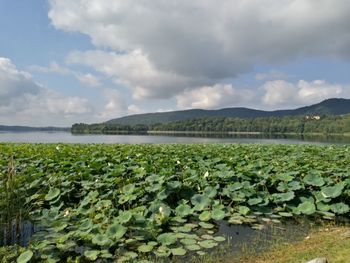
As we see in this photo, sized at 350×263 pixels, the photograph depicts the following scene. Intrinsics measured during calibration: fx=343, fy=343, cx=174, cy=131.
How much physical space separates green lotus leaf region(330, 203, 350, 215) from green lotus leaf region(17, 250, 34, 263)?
6.04 m

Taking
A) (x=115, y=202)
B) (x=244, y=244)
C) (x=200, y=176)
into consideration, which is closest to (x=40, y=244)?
(x=115, y=202)

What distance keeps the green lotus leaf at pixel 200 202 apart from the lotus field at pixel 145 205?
2 centimetres

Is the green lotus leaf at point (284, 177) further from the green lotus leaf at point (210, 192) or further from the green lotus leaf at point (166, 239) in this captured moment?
the green lotus leaf at point (166, 239)

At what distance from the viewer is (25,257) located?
181 inches

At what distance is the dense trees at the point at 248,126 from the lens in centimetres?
12781

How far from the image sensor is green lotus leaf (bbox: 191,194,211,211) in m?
7.14

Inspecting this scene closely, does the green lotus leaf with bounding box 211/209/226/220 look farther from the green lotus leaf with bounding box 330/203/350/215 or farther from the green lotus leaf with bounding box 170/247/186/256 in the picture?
the green lotus leaf with bounding box 330/203/350/215

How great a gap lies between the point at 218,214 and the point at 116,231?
7.23 ft

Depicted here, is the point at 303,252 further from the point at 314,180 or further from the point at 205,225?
the point at 314,180

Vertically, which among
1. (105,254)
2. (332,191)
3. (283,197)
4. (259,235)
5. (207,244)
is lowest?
(259,235)

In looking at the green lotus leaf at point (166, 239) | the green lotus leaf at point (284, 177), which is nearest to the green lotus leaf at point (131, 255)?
the green lotus leaf at point (166, 239)

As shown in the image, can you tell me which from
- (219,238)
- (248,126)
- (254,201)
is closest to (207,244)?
(219,238)

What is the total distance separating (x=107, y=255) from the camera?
5.04m

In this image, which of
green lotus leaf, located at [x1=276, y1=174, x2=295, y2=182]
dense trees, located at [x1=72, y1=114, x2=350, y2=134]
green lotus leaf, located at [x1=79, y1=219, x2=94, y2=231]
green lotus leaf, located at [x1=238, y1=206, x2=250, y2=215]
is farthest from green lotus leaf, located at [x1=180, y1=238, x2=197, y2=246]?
dense trees, located at [x1=72, y1=114, x2=350, y2=134]
